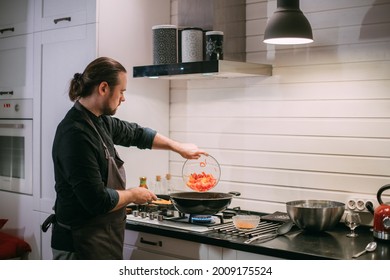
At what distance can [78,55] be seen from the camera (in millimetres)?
3143

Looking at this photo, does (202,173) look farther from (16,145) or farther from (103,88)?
(16,145)

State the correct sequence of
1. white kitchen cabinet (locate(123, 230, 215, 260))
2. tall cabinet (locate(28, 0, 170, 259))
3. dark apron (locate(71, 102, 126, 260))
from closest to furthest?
dark apron (locate(71, 102, 126, 260)) → white kitchen cabinet (locate(123, 230, 215, 260)) → tall cabinet (locate(28, 0, 170, 259))

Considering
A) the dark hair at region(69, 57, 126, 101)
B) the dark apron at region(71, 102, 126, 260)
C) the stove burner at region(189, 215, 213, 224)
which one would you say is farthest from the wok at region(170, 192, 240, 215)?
the dark hair at region(69, 57, 126, 101)

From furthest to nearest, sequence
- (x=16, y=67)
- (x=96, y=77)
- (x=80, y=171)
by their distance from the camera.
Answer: (x=16, y=67)
(x=96, y=77)
(x=80, y=171)

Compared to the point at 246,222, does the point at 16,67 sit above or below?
above

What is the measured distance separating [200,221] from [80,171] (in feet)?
2.42

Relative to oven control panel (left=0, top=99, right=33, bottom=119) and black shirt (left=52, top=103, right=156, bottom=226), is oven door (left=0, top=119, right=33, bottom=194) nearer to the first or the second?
oven control panel (left=0, top=99, right=33, bottom=119)

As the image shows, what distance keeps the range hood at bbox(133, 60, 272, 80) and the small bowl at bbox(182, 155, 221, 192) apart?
0.51 meters

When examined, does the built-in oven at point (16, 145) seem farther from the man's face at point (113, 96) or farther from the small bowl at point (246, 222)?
the small bowl at point (246, 222)

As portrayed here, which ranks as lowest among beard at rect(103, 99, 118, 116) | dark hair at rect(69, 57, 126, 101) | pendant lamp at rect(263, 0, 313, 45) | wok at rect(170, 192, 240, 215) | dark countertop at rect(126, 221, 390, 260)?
dark countertop at rect(126, 221, 390, 260)

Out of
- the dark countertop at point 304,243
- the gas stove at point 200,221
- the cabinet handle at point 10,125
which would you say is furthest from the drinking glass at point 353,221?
the cabinet handle at point 10,125

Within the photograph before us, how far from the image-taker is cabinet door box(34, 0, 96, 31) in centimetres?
310

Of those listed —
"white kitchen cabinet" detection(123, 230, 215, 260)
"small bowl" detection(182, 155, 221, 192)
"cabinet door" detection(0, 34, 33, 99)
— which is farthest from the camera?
"cabinet door" detection(0, 34, 33, 99)

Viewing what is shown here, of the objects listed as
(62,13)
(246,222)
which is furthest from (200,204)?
(62,13)
